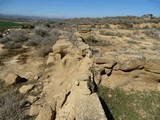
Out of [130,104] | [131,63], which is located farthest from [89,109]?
[131,63]

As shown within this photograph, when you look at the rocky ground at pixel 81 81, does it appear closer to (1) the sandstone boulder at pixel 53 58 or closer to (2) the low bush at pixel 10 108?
(1) the sandstone boulder at pixel 53 58

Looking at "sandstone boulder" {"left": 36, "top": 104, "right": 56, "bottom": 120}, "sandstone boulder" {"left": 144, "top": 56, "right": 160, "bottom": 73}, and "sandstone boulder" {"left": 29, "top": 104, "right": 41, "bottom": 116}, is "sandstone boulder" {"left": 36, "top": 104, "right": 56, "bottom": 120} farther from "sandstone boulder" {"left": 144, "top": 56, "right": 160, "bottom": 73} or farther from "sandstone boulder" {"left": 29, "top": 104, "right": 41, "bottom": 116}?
"sandstone boulder" {"left": 144, "top": 56, "right": 160, "bottom": 73}

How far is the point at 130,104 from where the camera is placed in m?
8.58

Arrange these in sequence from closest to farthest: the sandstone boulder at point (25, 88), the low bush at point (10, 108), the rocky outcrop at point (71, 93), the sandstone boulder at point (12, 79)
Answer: the rocky outcrop at point (71, 93) → the low bush at point (10, 108) → the sandstone boulder at point (25, 88) → the sandstone boulder at point (12, 79)

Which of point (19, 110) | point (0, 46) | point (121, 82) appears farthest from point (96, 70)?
point (0, 46)

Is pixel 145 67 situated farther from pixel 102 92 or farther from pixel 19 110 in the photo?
pixel 19 110

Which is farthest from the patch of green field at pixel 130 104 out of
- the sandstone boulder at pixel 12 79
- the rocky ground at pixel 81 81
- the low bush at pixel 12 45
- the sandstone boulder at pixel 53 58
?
the low bush at pixel 12 45

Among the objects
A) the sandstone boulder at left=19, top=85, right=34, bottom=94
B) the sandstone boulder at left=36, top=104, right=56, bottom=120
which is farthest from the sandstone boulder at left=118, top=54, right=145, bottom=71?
the sandstone boulder at left=19, top=85, right=34, bottom=94

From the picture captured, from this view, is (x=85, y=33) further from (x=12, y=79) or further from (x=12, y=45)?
(x=12, y=79)

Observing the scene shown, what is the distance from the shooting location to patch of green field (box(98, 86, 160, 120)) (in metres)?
8.05

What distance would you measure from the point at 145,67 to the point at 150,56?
66 cm

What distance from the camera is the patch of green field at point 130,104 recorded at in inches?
317

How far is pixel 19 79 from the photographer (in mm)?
12836

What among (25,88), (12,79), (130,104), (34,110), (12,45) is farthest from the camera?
(12,45)
